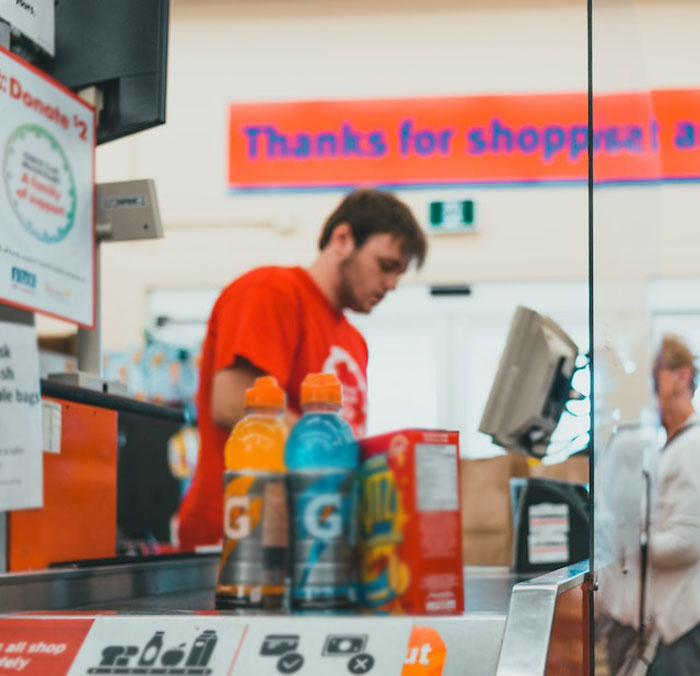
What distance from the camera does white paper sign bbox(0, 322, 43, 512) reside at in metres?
1.25

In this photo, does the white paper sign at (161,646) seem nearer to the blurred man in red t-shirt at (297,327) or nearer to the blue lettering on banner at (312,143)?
the blurred man in red t-shirt at (297,327)

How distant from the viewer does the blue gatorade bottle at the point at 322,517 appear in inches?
31.0

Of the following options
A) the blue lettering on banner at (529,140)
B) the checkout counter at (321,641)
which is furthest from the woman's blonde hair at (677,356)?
the checkout counter at (321,641)

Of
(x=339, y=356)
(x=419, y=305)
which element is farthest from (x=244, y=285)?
(x=419, y=305)

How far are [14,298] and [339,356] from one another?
35.0 inches

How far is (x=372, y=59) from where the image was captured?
581 centimetres

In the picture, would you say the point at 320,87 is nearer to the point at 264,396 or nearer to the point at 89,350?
the point at 89,350

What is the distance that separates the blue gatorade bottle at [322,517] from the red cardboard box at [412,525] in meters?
0.02

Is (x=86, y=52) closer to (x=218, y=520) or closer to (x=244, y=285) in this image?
(x=244, y=285)

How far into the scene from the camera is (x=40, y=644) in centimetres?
78

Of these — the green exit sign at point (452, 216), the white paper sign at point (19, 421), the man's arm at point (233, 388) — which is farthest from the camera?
the green exit sign at point (452, 216)

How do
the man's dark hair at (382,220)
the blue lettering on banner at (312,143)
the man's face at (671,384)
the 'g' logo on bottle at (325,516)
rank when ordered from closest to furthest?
the 'g' logo on bottle at (325,516), the man's dark hair at (382,220), the man's face at (671,384), the blue lettering on banner at (312,143)

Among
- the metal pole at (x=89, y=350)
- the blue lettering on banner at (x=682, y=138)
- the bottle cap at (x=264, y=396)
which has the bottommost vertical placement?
the bottle cap at (x=264, y=396)

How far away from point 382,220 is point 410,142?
3535mm
